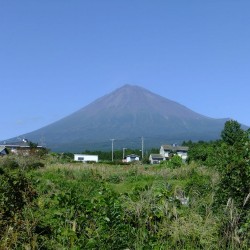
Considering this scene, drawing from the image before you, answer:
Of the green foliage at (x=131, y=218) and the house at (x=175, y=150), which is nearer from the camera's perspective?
the green foliage at (x=131, y=218)

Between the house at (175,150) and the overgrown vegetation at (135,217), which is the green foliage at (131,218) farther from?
the house at (175,150)

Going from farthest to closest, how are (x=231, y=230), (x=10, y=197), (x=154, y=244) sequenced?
(x=10, y=197)
(x=231, y=230)
(x=154, y=244)

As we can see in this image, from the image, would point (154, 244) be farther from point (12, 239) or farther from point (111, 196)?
point (12, 239)

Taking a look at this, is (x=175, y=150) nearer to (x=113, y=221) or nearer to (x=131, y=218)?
(x=131, y=218)

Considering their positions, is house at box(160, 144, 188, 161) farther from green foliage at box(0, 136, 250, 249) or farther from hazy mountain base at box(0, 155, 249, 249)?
hazy mountain base at box(0, 155, 249, 249)

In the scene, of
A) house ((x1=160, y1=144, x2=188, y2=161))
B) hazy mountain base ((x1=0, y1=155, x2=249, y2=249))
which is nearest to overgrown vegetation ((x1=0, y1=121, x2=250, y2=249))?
hazy mountain base ((x1=0, y1=155, x2=249, y2=249))

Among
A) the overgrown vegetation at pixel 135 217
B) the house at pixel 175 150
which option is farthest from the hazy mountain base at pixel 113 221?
the house at pixel 175 150

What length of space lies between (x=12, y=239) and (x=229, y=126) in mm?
55893

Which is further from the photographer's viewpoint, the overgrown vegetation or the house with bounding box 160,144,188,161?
the house with bounding box 160,144,188,161

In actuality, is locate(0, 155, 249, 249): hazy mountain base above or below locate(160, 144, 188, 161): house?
above

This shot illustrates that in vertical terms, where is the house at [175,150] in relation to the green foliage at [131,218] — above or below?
below

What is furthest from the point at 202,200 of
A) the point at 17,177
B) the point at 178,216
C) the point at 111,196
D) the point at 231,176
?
the point at 17,177

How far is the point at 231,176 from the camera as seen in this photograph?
228 inches

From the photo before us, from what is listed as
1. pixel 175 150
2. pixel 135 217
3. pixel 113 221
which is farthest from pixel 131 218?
pixel 175 150
